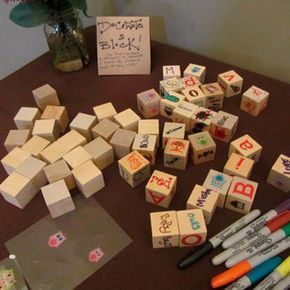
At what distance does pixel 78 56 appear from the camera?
35.7 inches

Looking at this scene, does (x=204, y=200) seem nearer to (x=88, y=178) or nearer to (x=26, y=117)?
(x=88, y=178)

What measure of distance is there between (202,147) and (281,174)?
15 centimetres

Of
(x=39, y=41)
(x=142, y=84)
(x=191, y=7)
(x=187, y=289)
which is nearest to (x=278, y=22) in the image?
(x=191, y=7)

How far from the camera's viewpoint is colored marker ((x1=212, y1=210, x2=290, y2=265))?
55 cm

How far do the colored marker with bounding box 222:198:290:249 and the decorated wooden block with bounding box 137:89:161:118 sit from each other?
1.11ft

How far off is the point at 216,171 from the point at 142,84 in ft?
1.09

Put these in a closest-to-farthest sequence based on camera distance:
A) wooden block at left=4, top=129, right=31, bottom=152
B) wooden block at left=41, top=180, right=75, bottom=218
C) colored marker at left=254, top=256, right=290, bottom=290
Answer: colored marker at left=254, top=256, right=290, bottom=290, wooden block at left=41, top=180, right=75, bottom=218, wooden block at left=4, top=129, right=31, bottom=152

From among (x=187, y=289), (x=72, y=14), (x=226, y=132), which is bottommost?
(x=187, y=289)

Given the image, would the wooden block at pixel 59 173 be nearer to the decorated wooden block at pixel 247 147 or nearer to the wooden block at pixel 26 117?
the wooden block at pixel 26 117

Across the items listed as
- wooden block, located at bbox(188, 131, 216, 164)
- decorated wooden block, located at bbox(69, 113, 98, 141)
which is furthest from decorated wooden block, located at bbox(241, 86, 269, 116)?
decorated wooden block, located at bbox(69, 113, 98, 141)

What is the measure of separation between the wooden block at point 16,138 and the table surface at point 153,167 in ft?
0.09

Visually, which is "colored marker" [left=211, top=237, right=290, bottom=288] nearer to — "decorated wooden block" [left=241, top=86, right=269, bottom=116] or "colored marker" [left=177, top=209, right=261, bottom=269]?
"colored marker" [left=177, top=209, right=261, bottom=269]

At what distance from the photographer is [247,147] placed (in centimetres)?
68

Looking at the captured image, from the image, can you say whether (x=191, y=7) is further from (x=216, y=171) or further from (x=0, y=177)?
(x=0, y=177)
